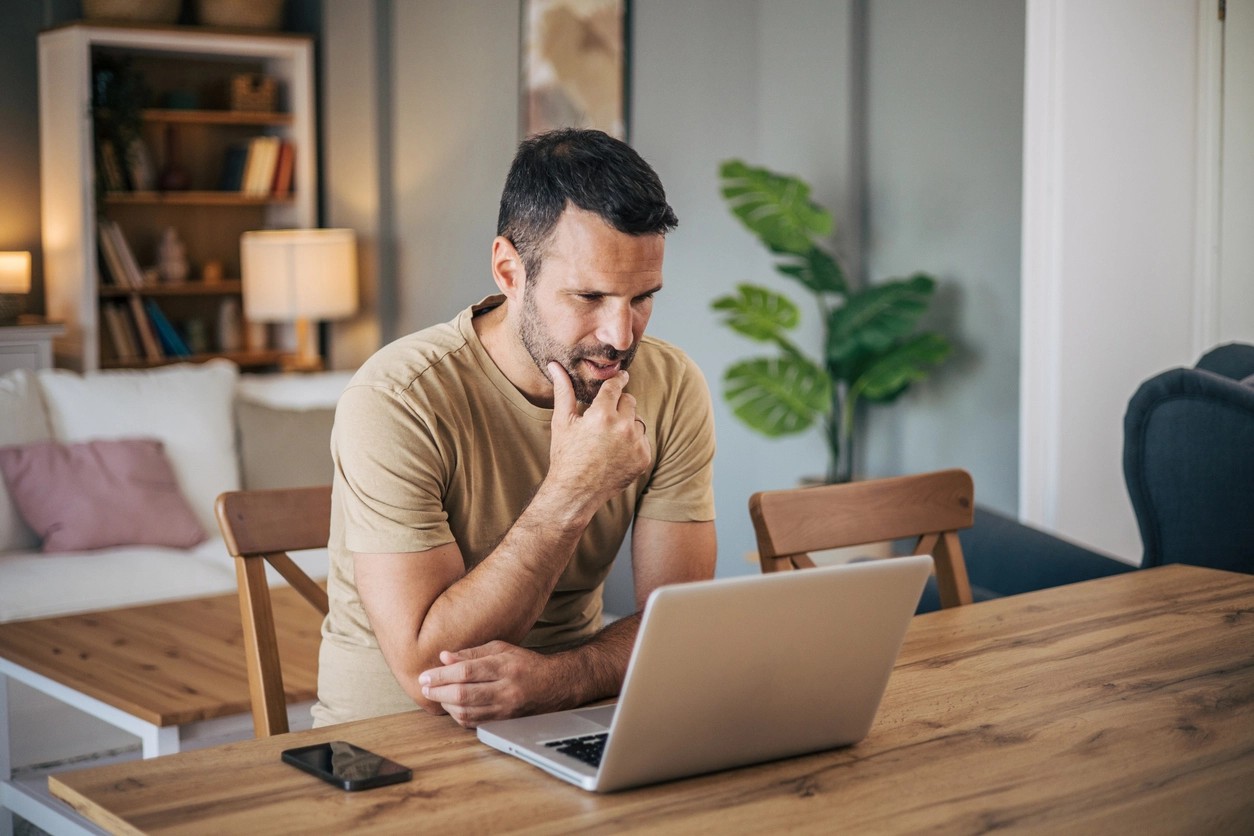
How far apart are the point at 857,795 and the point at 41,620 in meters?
2.09

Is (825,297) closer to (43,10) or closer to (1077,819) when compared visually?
(1077,819)

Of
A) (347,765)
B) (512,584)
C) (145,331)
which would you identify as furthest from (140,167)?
(347,765)

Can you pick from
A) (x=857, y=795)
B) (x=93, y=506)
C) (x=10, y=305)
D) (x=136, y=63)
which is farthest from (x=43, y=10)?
(x=857, y=795)

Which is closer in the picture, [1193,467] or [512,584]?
[512,584]

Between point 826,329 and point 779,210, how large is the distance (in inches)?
15.1

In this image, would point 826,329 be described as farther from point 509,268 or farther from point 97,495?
point 509,268

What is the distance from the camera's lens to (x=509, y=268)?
1.58m

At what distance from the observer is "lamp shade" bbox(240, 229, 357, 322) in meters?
5.49

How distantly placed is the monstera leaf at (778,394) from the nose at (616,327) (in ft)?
7.75

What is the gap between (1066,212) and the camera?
11.6 feet

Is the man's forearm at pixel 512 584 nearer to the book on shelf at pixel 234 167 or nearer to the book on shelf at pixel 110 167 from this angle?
the book on shelf at pixel 110 167

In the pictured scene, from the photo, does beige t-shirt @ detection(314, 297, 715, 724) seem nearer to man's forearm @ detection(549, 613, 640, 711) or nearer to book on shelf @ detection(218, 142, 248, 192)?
man's forearm @ detection(549, 613, 640, 711)

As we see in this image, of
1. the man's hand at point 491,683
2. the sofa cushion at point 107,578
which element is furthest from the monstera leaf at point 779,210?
the man's hand at point 491,683

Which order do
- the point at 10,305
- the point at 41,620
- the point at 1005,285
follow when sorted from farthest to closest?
the point at 10,305 < the point at 1005,285 < the point at 41,620
